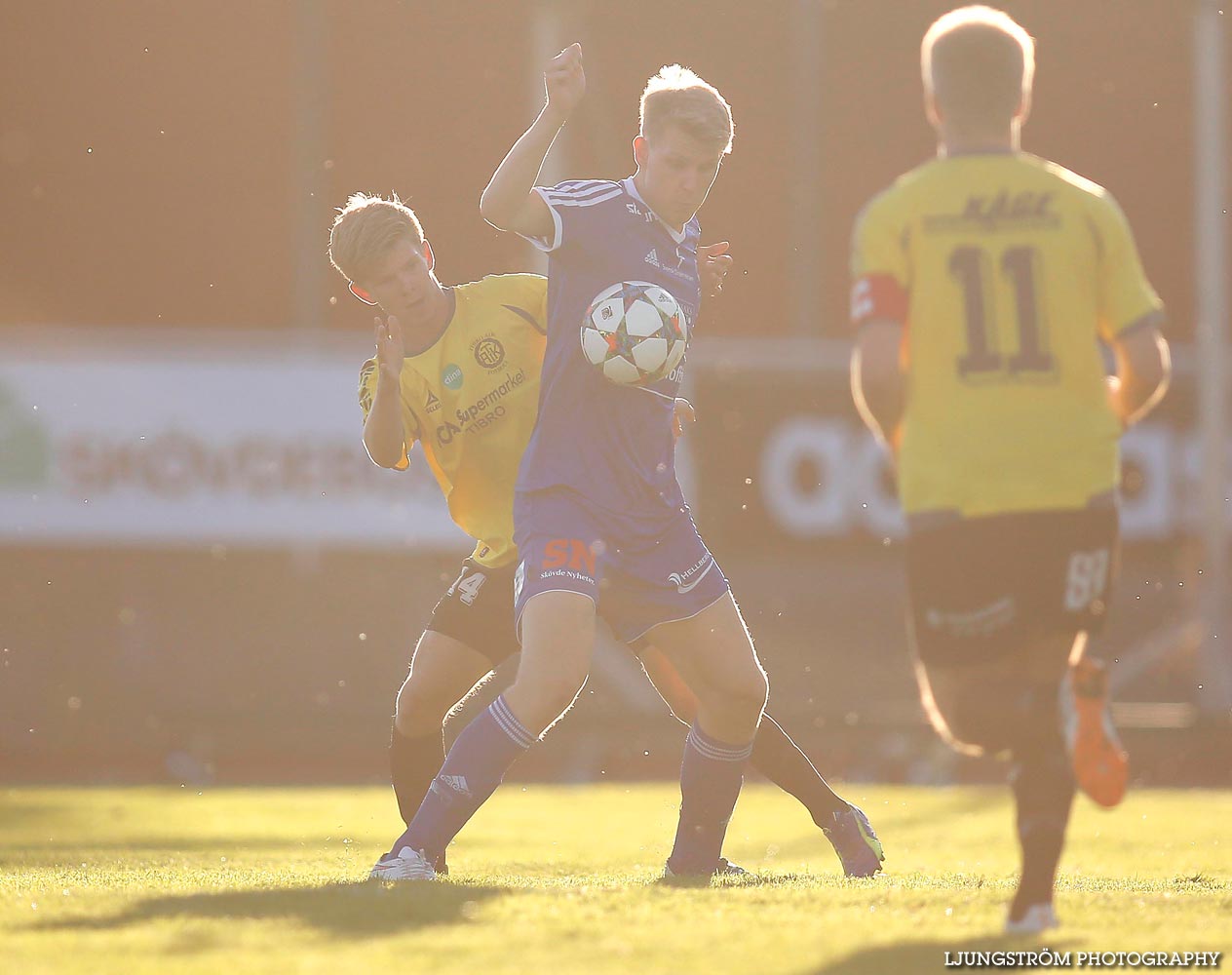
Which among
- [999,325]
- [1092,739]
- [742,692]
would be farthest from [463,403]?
[1092,739]

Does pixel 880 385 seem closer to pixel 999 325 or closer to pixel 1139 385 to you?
pixel 999 325

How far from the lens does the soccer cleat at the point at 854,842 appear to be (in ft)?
20.7

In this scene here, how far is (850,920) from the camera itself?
4.56 m

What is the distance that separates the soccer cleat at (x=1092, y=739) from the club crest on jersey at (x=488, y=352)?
2.31 m

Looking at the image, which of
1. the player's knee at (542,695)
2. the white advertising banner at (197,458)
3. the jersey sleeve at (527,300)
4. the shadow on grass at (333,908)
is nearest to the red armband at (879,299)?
the player's knee at (542,695)

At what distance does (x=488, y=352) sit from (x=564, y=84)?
105cm

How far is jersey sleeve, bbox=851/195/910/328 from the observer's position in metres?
4.34

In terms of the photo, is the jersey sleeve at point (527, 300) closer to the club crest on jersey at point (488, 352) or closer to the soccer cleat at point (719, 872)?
the club crest on jersey at point (488, 352)

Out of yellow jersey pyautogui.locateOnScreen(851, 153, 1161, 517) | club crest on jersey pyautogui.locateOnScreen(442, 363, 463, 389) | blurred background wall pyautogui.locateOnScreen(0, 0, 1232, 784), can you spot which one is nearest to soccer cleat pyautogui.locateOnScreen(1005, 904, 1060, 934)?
yellow jersey pyautogui.locateOnScreen(851, 153, 1161, 517)

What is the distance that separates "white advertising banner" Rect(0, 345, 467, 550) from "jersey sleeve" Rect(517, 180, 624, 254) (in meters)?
10.1

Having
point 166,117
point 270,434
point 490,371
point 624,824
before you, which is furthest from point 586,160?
point 490,371

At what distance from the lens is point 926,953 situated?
13.6 ft

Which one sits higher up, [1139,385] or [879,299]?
[879,299]

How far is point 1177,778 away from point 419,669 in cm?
869
